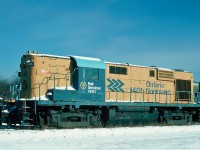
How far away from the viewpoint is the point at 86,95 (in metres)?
16.8

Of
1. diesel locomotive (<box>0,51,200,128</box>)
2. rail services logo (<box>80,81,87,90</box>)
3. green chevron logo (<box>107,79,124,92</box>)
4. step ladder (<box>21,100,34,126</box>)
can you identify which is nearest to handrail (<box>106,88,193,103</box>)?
diesel locomotive (<box>0,51,200,128</box>)

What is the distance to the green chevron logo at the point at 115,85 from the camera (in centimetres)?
1808

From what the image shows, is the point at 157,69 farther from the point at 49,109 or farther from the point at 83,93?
the point at 49,109

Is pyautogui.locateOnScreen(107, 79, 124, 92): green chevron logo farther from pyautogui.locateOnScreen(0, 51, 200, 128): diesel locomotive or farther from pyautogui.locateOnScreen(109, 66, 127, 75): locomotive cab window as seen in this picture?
pyautogui.locateOnScreen(109, 66, 127, 75): locomotive cab window

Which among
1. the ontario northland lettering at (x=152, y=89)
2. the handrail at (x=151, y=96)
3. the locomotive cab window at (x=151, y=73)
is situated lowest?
the handrail at (x=151, y=96)

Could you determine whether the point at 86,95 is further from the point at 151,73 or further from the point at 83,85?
the point at 151,73

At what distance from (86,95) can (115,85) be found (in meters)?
2.20

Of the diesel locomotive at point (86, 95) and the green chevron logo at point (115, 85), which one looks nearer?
the diesel locomotive at point (86, 95)

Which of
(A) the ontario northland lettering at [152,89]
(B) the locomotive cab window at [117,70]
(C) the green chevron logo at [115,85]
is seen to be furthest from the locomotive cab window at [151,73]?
(C) the green chevron logo at [115,85]

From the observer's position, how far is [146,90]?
19906 millimetres

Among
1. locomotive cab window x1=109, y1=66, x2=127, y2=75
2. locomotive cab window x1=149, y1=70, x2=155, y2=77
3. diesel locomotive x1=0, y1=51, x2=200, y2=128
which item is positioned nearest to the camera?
diesel locomotive x1=0, y1=51, x2=200, y2=128

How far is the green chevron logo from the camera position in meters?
18.1

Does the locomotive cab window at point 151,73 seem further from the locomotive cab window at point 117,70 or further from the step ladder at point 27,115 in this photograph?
the step ladder at point 27,115

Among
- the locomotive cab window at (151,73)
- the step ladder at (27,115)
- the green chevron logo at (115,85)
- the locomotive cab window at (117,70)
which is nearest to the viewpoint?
the step ladder at (27,115)
